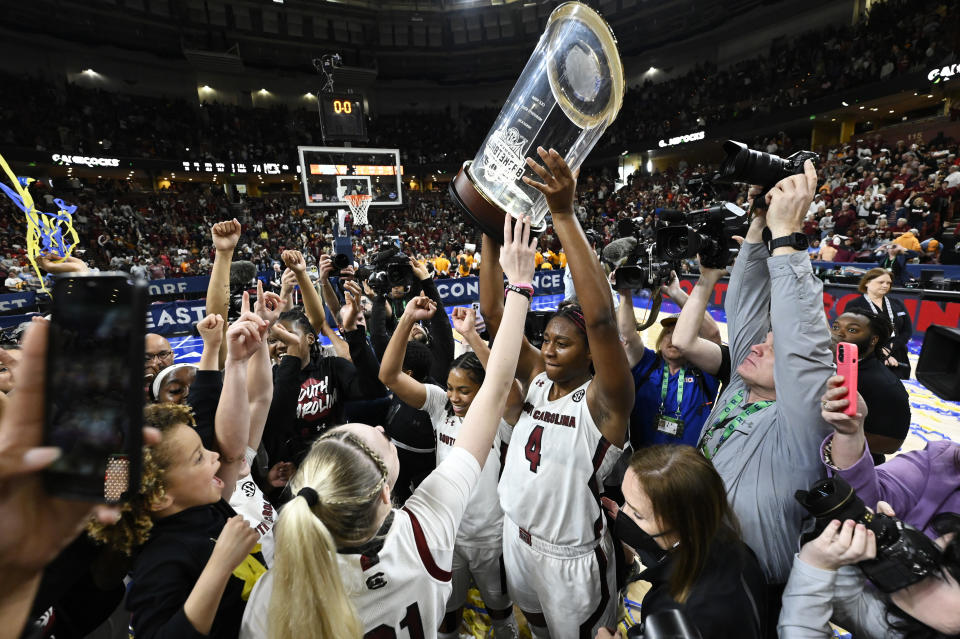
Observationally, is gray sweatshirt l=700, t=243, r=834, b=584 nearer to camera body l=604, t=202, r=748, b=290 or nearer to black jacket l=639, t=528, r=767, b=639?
black jacket l=639, t=528, r=767, b=639

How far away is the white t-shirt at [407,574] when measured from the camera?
1.31 metres

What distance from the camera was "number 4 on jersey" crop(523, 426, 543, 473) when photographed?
2.18 m

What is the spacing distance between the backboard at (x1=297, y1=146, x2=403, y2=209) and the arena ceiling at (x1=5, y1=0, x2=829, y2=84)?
17.2 metres

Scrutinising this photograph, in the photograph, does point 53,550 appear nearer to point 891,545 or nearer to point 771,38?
point 891,545

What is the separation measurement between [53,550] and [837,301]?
12405mm

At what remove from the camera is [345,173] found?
13938 millimetres

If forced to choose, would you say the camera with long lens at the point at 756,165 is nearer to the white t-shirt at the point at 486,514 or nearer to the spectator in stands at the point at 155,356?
the white t-shirt at the point at 486,514

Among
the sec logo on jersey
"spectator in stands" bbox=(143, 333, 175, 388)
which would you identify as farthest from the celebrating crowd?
"spectator in stands" bbox=(143, 333, 175, 388)

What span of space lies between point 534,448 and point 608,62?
1.78m

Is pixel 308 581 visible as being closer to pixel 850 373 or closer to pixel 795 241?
pixel 850 373

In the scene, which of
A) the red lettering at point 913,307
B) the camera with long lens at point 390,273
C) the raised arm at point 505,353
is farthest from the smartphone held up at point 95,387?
the red lettering at point 913,307

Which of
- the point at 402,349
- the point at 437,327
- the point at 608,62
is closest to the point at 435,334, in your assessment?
the point at 437,327

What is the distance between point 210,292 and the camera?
2.45m

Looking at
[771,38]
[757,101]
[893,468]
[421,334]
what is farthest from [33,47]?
[771,38]
